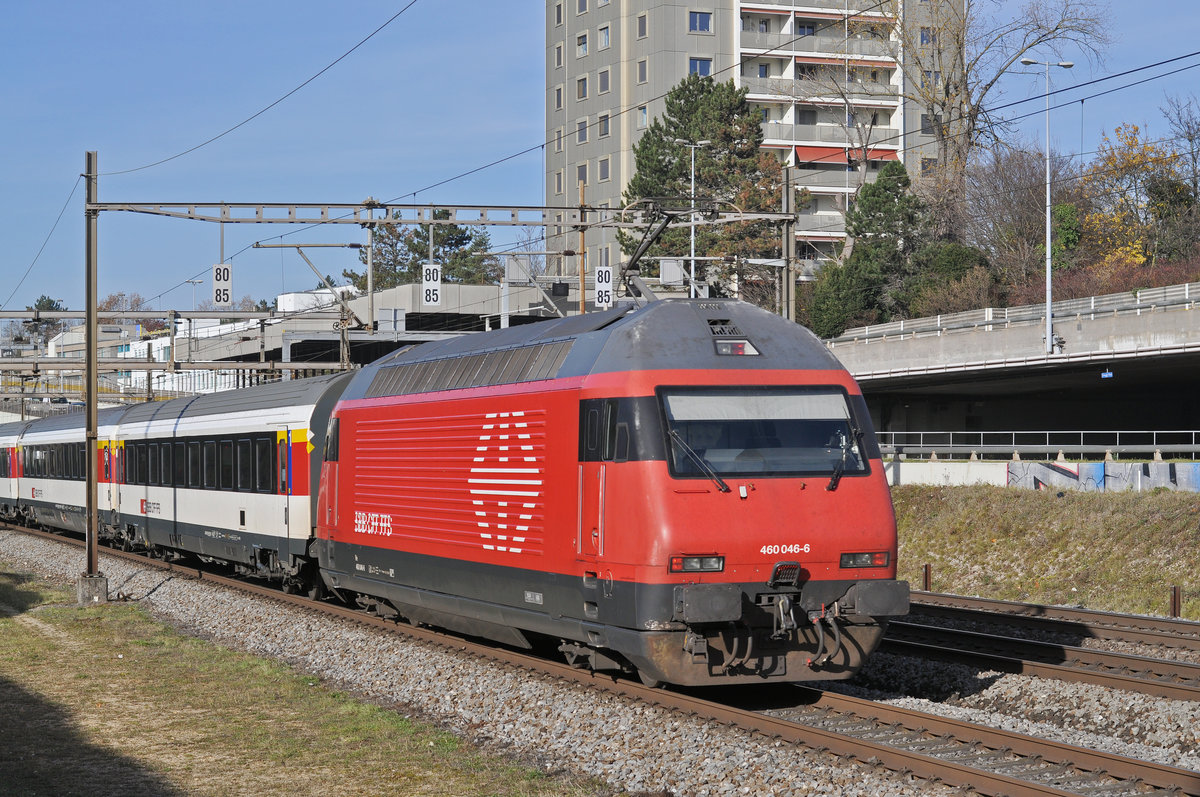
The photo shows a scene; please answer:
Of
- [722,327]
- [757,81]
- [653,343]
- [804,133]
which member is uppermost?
[757,81]

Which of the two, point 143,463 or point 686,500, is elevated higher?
point 686,500

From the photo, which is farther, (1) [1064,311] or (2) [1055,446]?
(1) [1064,311]

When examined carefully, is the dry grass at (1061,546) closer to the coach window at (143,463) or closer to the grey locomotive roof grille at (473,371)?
the grey locomotive roof grille at (473,371)

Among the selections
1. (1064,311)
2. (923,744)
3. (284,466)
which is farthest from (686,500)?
(1064,311)

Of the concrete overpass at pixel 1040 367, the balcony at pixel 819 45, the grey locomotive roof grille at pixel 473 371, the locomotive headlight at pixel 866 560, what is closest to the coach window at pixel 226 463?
the grey locomotive roof grille at pixel 473 371

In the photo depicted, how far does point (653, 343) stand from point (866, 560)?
9.03ft

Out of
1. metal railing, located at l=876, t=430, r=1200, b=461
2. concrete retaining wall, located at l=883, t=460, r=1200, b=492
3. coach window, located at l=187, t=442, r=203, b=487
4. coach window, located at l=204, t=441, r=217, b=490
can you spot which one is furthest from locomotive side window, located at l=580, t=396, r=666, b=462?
metal railing, located at l=876, t=430, r=1200, b=461

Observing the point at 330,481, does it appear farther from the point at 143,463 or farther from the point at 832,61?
the point at 832,61

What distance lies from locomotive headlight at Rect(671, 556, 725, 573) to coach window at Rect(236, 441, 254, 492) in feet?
44.7

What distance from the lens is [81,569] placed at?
28.5 metres

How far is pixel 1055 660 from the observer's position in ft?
49.7

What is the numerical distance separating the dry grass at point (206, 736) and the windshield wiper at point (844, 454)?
3673 millimetres

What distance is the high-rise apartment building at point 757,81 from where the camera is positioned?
81938 mm

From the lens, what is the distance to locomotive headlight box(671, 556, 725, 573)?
36.2ft
